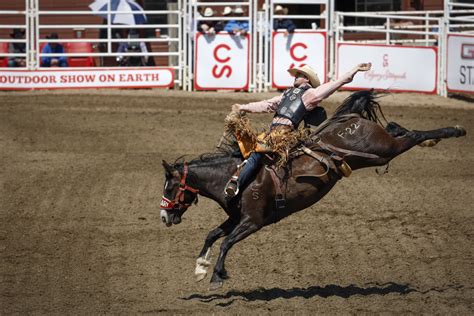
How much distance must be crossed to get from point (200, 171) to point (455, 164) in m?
6.30

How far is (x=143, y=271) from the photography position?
8.86 m

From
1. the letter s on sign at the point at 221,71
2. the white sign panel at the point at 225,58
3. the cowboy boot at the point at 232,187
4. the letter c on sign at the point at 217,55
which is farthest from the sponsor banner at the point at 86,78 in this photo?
the cowboy boot at the point at 232,187

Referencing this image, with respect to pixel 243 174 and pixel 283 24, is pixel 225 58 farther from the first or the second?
pixel 243 174

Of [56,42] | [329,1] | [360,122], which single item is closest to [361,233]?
[360,122]

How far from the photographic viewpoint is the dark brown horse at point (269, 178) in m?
7.93

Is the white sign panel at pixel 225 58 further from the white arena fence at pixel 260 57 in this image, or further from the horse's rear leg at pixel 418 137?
the horse's rear leg at pixel 418 137

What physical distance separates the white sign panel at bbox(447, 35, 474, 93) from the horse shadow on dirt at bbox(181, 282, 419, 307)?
10.4 metres

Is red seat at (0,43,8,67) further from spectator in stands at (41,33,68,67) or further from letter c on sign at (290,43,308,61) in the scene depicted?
letter c on sign at (290,43,308,61)

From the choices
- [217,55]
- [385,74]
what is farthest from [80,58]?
[385,74]

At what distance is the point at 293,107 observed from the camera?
8.05m

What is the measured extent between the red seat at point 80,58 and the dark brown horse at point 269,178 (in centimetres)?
1270

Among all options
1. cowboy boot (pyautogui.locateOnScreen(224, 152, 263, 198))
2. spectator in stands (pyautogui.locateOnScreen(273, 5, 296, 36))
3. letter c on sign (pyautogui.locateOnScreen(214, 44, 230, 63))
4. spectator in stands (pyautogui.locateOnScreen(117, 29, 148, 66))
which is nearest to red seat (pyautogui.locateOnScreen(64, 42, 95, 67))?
spectator in stands (pyautogui.locateOnScreen(117, 29, 148, 66))

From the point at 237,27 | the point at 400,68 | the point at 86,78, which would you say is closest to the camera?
the point at 400,68

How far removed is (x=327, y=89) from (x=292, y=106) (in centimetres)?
38
